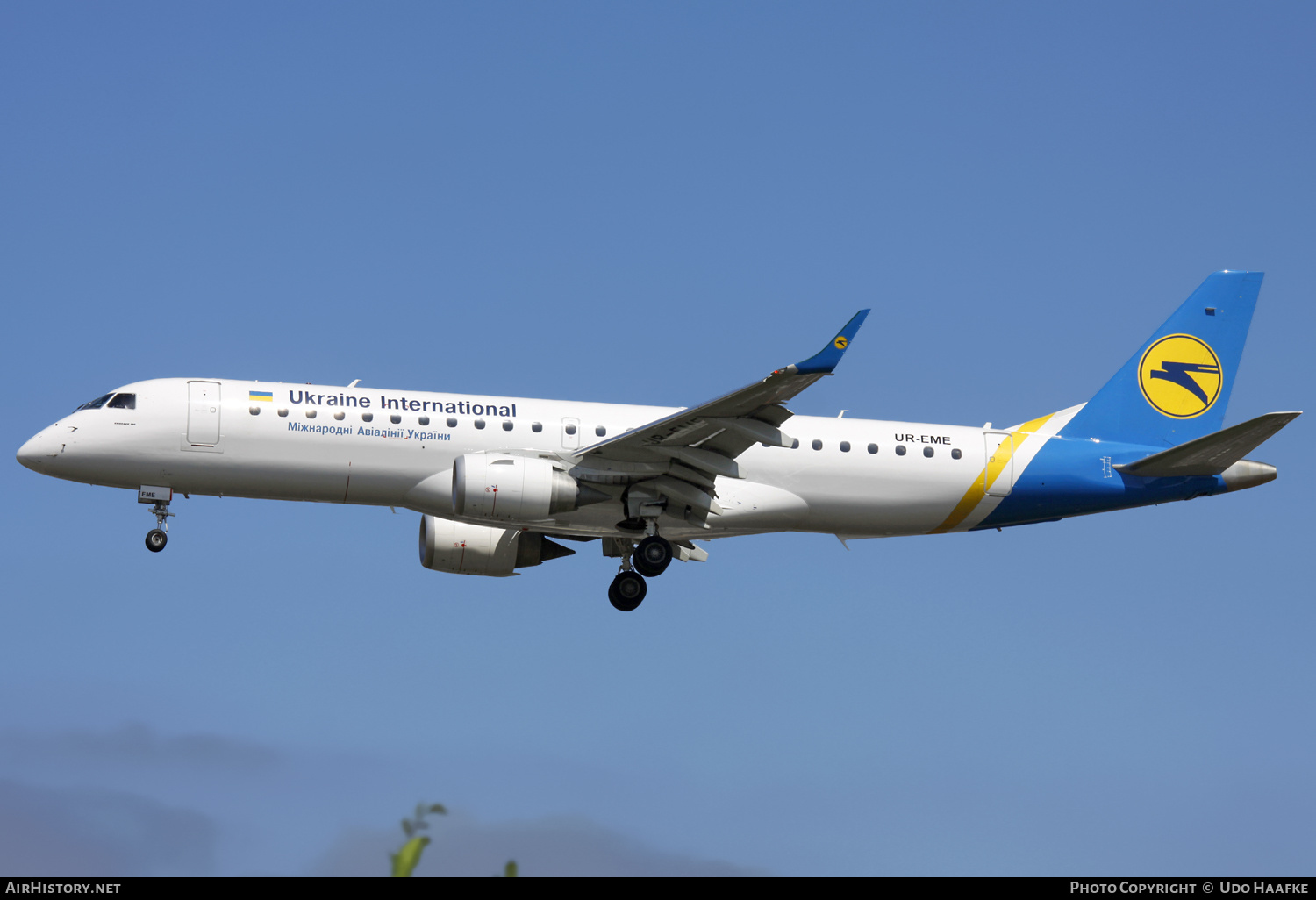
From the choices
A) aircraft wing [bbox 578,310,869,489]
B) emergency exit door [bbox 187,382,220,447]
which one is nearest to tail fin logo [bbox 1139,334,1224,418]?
aircraft wing [bbox 578,310,869,489]

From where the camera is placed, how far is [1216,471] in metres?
32.8

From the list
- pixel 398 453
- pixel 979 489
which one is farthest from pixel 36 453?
pixel 979 489

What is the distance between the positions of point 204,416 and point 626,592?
9.87m

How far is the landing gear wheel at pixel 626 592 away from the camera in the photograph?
32562 millimetres

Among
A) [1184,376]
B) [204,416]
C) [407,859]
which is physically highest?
[1184,376]

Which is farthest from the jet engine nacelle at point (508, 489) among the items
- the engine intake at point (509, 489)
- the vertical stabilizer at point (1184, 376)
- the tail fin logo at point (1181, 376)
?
the tail fin logo at point (1181, 376)

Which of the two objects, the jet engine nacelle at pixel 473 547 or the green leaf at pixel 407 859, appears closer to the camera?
the green leaf at pixel 407 859

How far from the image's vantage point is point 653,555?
31703 mm

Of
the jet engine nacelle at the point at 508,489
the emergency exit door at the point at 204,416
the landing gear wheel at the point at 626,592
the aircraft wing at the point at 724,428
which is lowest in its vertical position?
the landing gear wheel at the point at 626,592

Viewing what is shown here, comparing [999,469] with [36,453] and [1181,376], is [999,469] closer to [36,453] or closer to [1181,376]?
[1181,376]

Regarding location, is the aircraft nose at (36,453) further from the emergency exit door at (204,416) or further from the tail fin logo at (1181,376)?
the tail fin logo at (1181,376)

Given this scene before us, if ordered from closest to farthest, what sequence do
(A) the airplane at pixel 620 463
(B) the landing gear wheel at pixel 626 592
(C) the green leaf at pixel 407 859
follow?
(C) the green leaf at pixel 407 859 < (A) the airplane at pixel 620 463 < (B) the landing gear wheel at pixel 626 592

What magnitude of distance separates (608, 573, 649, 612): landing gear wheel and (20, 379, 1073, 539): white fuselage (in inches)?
47.5

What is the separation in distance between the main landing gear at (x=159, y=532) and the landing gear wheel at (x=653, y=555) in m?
10.0
